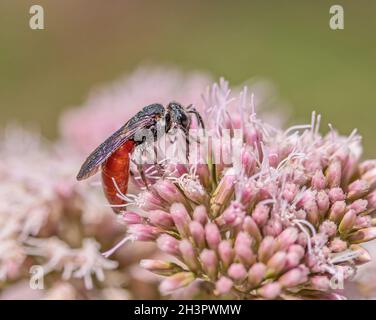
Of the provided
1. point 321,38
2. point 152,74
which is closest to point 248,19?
point 321,38

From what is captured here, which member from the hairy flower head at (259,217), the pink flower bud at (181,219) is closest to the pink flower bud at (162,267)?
the hairy flower head at (259,217)

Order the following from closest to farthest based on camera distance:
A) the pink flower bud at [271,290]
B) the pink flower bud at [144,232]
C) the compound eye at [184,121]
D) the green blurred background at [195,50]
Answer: the pink flower bud at [271,290] < the pink flower bud at [144,232] < the compound eye at [184,121] < the green blurred background at [195,50]

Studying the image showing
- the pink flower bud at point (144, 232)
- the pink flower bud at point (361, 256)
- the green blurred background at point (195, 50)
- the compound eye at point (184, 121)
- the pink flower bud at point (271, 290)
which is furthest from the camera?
the green blurred background at point (195, 50)

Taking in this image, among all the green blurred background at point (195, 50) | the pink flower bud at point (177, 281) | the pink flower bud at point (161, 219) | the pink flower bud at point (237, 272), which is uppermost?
the green blurred background at point (195, 50)

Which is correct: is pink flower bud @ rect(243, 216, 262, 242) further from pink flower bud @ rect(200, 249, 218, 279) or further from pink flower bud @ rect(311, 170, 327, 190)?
pink flower bud @ rect(311, 170, 327, 190)

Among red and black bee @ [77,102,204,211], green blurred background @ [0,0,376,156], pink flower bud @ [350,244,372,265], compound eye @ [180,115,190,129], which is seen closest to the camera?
pink flower bud @ [350,244,372,265]

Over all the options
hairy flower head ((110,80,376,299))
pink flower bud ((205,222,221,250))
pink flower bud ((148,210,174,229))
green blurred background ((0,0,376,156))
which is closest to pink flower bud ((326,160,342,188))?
hairy flower head ((110,80,376,299))

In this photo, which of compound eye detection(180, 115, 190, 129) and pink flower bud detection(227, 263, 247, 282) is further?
compound eye detection(180, 115, 190, 129)

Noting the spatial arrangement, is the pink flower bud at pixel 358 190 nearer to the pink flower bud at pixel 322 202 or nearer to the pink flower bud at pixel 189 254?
the pink flower bud at pixel 322 202
